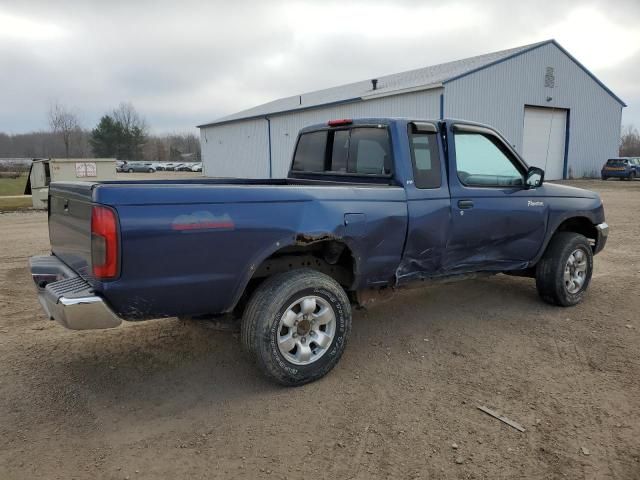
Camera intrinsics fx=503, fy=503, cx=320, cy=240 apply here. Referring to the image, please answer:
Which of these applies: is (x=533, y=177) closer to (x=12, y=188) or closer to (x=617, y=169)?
(x=12, y=188)

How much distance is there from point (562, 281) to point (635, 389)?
6.00ft

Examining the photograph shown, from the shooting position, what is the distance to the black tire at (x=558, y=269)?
530 cm

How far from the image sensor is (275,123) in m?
32.4

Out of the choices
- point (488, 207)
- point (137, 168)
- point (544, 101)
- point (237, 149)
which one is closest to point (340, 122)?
point (488, 207)

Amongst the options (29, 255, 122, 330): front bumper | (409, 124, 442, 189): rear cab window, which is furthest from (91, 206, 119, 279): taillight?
(409, 124, 442, 189): rear cab window

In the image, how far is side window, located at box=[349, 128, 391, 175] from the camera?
169 inches

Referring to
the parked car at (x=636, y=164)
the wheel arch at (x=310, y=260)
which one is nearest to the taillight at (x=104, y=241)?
the wheel arch at (x=310, y=260)

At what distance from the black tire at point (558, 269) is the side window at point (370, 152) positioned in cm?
232

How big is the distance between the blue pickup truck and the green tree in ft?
237

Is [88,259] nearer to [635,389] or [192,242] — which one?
[192,242]

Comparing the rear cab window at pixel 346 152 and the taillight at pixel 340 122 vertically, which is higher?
the taillight at pixel 340 122

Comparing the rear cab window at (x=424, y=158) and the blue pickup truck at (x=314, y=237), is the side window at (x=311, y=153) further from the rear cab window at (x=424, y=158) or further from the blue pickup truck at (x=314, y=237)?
the rear cab window at (x=424, y=158)

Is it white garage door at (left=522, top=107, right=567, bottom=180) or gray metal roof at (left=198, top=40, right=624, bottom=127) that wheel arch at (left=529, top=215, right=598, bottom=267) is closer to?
gray metal roof at (left=198, top=40, right=624, bottom=127)

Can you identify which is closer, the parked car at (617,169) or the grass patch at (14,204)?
the grass patch at (14,204)
